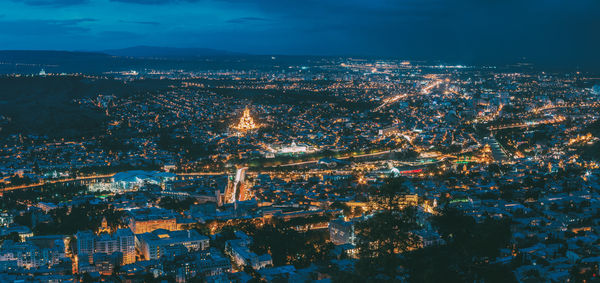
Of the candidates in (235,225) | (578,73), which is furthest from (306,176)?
(578,73)

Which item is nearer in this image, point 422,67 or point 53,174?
point 53,174

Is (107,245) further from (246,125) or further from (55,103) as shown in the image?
(55,103)

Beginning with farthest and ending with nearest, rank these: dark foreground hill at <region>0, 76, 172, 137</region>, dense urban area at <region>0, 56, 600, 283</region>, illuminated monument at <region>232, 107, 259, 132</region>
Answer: illuminated monument at <region>232, 107, 259, 132</region>, dark foreground hill at <region>0, 76, 172, 137</region>, dense urban area at <region>0, 56, 600, 283</region>

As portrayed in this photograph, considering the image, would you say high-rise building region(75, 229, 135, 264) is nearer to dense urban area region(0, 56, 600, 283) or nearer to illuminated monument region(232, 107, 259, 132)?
dense urban area region(0, 56, 600, 283)

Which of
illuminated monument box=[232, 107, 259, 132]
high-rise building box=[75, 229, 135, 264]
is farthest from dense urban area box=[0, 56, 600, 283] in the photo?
illuminated monument box=[232, 107, 259, 132]

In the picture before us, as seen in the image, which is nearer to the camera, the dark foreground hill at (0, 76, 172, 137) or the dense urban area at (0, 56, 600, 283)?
the dense urban area at (0, 56, 600, 283)

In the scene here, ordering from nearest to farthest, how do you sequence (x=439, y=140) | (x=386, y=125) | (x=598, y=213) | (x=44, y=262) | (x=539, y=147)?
(x=44, y=262), (x=598, y=213), (x=539, y=147), (x=439, y=140), (x=386, y=125)

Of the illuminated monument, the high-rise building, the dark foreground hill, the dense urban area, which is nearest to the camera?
the dense urban area

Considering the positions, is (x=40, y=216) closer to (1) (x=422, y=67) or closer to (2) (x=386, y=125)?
(2) (x=386, y=125)

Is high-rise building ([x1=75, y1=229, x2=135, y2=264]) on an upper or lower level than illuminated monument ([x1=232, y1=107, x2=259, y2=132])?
lower
